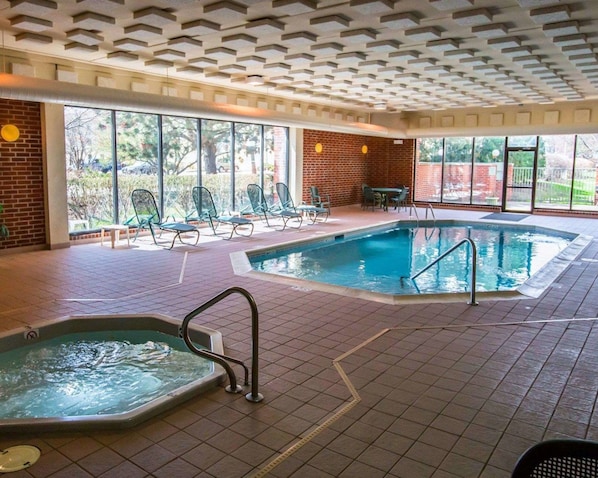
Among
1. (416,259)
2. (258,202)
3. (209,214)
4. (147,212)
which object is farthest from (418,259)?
(147,212)

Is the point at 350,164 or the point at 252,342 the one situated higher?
the point at 350,164

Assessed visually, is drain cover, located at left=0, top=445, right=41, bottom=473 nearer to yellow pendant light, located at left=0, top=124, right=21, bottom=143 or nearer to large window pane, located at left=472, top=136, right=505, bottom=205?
yellow pendant light, located at left=0, top=124, right=21, bottom=143

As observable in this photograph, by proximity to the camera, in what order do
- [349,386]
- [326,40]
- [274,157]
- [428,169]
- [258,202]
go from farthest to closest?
[428,169]
[274,157]
[258,202]
[326,40]
[349,386]

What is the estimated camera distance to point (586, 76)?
29.6ft

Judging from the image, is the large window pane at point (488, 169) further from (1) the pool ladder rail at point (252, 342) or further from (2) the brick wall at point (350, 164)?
(1) the pool ladder rail at point (252, 342)

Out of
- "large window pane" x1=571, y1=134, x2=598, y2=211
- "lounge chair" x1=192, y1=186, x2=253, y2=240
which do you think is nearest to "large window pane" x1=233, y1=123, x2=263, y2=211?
"lounge chair" x1=192, y1=186, x2=253, y2=240

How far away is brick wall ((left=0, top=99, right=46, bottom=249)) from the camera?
7711 mm

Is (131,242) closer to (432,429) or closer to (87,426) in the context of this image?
(87,426)

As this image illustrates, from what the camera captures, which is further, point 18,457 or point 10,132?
point 10,132

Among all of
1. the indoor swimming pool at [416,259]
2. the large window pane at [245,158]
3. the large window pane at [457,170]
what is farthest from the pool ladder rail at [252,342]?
the large window pane at [457,170]

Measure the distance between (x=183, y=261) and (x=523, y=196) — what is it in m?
11.1

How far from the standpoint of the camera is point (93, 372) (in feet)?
13.7

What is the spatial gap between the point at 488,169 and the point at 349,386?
13.4 metres

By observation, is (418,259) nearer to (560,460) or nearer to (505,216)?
(505,216)
